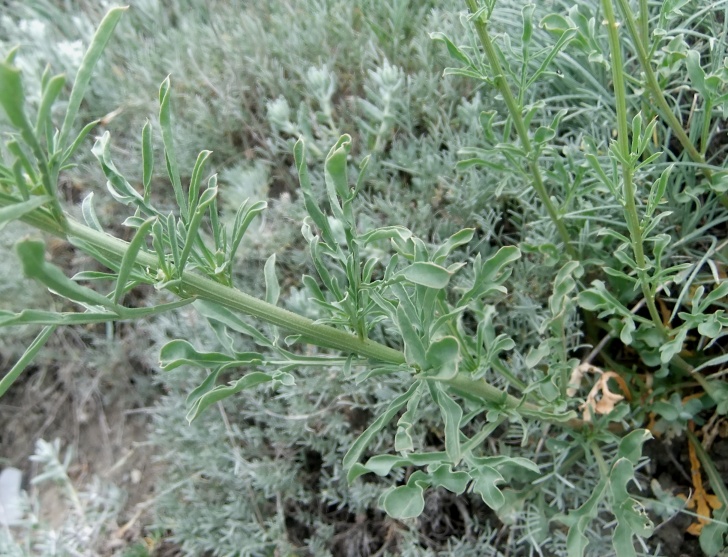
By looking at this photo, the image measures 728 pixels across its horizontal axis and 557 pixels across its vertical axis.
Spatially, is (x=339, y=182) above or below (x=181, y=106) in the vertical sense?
above

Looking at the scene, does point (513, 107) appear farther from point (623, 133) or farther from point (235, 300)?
point (235, 300)

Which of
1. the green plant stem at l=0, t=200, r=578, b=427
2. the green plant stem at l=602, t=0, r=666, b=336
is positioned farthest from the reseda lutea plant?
the green plant stem at l=602, t=0, r=666, b=336

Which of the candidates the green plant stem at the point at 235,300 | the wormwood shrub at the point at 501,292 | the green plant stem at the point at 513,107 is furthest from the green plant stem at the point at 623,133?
the green plant stem at the point at 235,300

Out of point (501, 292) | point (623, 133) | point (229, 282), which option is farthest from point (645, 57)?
point (229, 282)

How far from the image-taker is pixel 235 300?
1.06m

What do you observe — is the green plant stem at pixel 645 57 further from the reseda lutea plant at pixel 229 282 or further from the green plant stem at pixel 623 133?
the reseda lutea plant at pixel 229 282

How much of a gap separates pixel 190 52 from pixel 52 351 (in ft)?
4.57

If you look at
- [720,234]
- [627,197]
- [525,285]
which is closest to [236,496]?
[525,285]

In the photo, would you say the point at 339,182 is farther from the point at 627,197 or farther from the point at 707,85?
the point at 707,85

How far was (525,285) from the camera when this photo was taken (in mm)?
1887

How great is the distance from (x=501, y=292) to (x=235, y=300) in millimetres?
845

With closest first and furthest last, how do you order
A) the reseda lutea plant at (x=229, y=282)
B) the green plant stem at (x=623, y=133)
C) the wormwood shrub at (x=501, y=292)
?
the reseda lutea plant at (x=229, y=282) < the wormwood shrub at (x=501, y=292) < the green plant stem at (x=623, y=133)

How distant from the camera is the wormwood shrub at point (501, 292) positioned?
1021 mm

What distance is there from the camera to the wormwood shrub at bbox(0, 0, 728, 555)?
40.2 inches
